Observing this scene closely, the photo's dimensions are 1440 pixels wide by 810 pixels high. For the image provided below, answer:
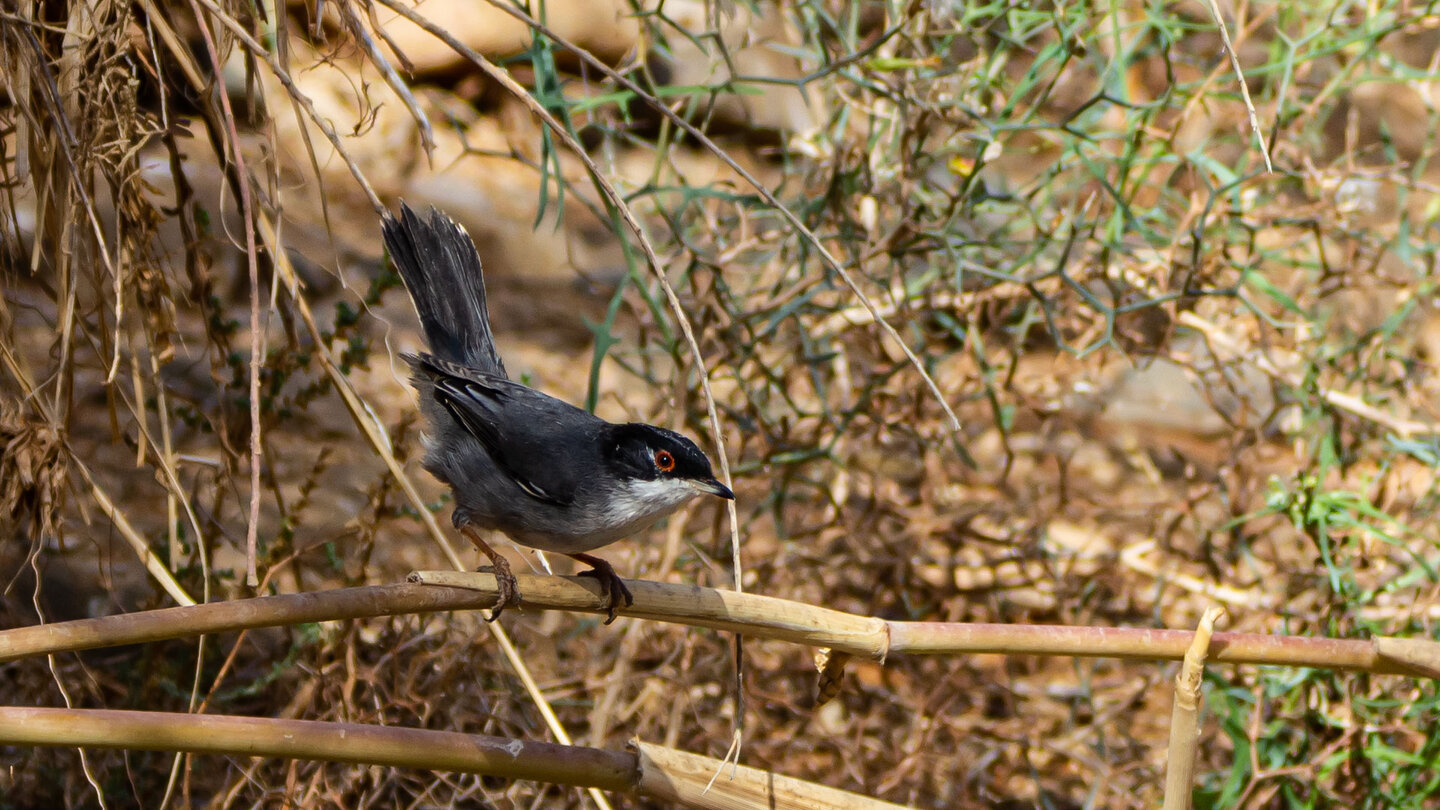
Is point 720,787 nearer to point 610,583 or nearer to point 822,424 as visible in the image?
point 610,583

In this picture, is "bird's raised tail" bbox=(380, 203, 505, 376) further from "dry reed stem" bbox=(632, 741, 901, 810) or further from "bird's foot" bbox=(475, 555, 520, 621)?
"dry reed stem" bbox=(632, 741, 901, 810)

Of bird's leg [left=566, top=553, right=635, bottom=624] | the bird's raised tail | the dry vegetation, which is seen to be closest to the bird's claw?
bird's leg [left=566, top=553, right=635, bottom=624]

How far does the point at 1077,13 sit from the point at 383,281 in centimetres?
245

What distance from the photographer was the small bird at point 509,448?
296 centimetres

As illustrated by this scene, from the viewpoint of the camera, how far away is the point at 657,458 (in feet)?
9.84

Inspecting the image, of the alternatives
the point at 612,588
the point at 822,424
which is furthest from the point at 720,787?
the point at 822,424

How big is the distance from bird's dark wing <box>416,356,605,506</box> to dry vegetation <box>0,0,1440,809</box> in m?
0.19

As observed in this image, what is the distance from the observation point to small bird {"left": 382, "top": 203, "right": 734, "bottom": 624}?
9.70 feet

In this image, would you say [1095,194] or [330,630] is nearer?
[330,630]

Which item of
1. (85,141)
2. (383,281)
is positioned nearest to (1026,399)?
(383,281)

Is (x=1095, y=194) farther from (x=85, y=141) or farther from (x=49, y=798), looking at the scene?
(x=49, y=798)

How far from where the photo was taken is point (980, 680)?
16.5ft

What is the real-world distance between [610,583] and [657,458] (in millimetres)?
346

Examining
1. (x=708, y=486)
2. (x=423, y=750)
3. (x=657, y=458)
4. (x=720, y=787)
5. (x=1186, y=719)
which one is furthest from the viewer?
(x=657, y=458)
